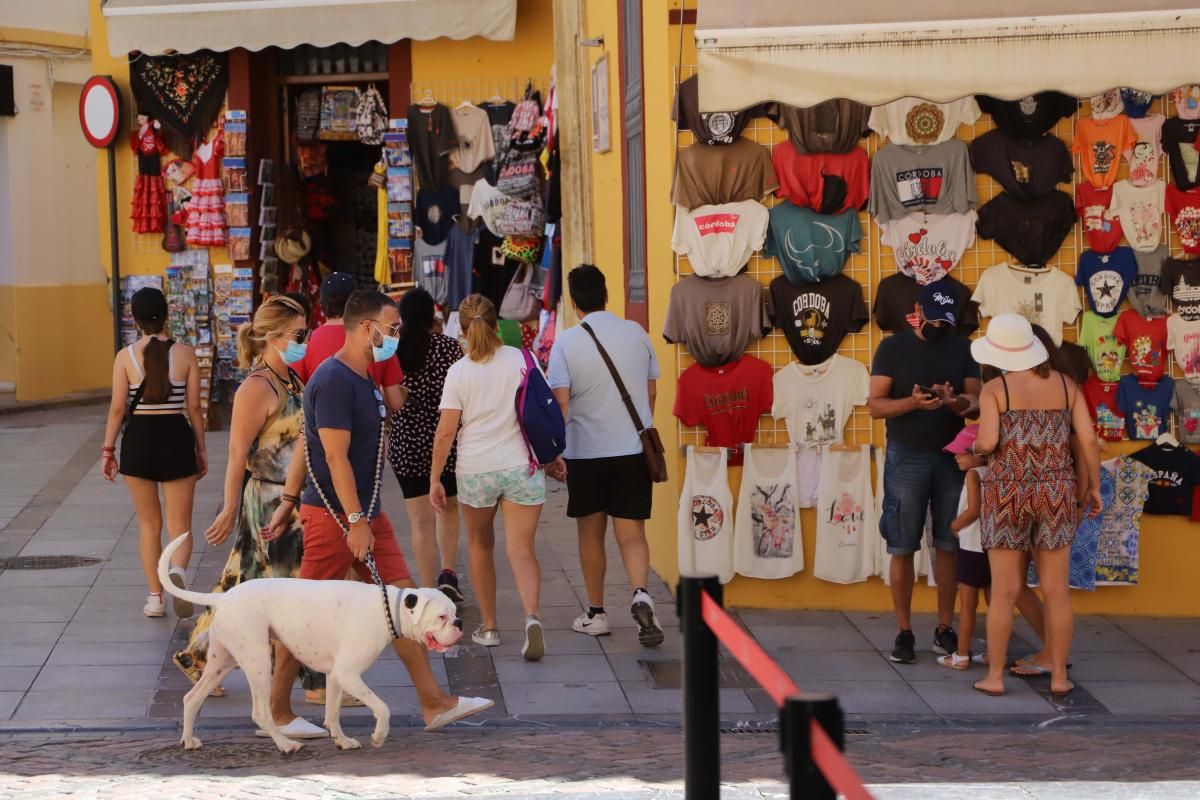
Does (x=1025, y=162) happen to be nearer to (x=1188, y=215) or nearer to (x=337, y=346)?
(x=1188, y=215)

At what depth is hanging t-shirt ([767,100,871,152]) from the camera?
29.6 ft

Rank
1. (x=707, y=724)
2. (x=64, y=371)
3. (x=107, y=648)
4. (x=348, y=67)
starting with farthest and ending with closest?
(x=64, y=371)
(x=348, y=67)
(x=107, y=648)
(x=707, y=724)

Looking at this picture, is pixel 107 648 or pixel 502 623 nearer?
pixel 107 648

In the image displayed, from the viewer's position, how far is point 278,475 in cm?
741

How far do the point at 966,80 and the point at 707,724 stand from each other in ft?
13.1

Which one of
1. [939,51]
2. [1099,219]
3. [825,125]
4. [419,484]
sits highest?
[939,51]

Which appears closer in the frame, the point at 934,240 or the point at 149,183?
the point at 934,240

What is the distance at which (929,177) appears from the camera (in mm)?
9008

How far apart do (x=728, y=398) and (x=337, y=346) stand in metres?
2.06

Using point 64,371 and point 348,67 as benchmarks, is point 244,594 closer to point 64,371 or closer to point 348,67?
point 348,67

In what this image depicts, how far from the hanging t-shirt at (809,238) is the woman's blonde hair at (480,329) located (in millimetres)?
1733

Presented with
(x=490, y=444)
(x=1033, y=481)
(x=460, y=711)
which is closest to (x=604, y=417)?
(x=490, y=444)

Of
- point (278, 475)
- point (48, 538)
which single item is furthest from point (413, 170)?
point (278, 475)

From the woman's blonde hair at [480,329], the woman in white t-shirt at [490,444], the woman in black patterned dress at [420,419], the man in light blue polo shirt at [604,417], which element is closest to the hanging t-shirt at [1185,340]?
the man in light blue polo shirt at [604,417]
